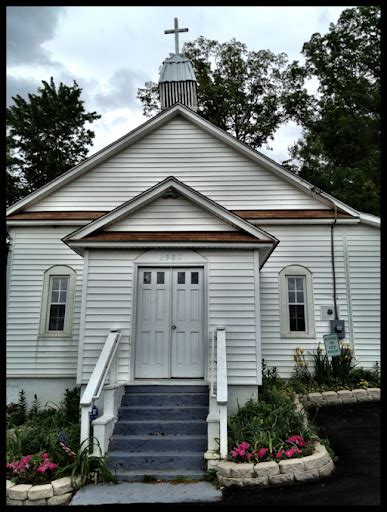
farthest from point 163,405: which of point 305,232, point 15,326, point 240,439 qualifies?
point 305,232

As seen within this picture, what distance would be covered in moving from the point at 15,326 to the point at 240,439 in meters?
7.23

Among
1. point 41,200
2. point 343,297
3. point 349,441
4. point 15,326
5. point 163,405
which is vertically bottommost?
point 349,441

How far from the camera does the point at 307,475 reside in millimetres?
5801

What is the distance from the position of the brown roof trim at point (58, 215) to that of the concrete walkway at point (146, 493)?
284 inches

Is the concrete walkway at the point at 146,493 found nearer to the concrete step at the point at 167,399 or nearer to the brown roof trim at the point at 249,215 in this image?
the concrete step at the point at 167,399

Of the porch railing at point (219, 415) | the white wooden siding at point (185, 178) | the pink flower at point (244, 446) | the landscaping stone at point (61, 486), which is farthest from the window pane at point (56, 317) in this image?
the pink flower at point (244, 446)

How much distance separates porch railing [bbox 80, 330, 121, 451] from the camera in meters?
6.53

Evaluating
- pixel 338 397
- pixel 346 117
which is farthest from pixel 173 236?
pixel 346 117

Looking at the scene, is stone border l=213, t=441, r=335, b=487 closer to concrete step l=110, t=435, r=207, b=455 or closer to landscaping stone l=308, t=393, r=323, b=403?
concrete step l=110, t=435, r=207, b=455

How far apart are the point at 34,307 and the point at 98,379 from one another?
5.15 m

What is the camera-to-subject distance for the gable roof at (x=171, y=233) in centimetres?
841

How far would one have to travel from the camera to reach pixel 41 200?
479 inches

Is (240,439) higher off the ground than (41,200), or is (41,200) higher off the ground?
(41,200)

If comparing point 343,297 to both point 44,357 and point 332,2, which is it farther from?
point 332,2
